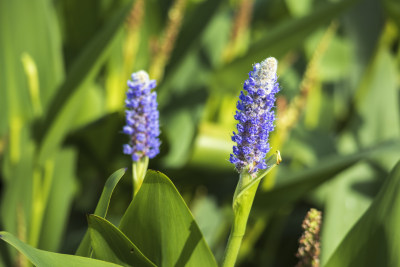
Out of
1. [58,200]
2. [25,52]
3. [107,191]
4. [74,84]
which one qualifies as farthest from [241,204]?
[25,52]

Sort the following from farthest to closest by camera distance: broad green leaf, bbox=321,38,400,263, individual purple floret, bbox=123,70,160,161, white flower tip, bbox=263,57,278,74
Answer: broad green leaf, bbox=321,38,400,263 < individual purple floret, bbox=123,70,160,161 < white flower tip, bbox=263,57,278,74

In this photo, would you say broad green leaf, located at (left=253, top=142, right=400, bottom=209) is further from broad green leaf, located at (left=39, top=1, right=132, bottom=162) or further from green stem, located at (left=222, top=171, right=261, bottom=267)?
green stem, located at (left=222, top=171, right=261, bottom=267)

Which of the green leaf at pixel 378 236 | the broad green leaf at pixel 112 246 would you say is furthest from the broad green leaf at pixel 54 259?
the green leaf at pixel 378 236

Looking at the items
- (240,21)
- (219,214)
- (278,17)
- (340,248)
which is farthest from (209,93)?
(340,248)

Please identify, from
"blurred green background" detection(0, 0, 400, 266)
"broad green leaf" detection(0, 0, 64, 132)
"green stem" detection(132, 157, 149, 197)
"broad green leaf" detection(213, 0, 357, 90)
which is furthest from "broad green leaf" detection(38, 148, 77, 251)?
"green stem" detection(132, 157, 149, 197)

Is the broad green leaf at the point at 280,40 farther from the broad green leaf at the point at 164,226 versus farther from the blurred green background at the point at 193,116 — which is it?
the broad green leaf at the point at 164,226

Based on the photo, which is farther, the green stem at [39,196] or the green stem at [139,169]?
the green stem at [39,196]

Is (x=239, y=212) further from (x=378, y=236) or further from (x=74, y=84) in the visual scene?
(x=74, y=84)

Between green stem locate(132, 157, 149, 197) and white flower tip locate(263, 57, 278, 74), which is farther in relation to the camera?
green stem locate(132, 157, 149, 197)

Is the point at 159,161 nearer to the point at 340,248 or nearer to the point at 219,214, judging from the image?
the point at 219,214
